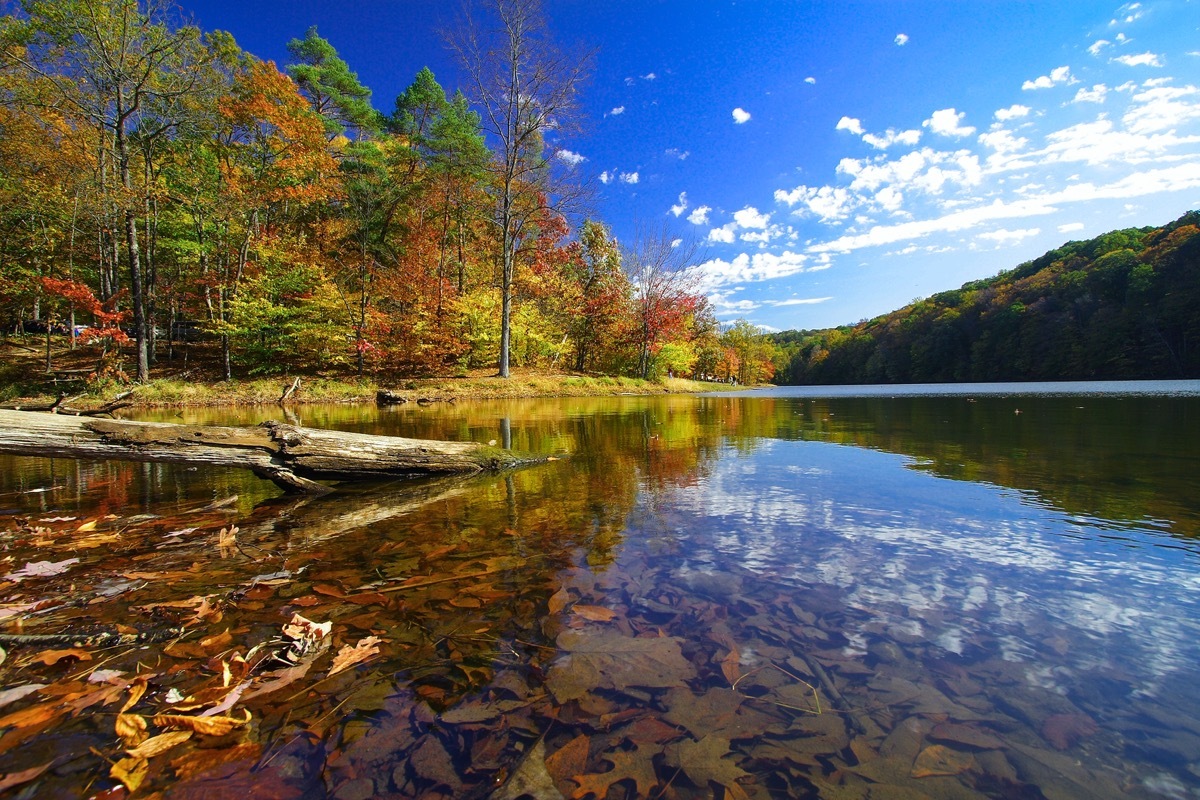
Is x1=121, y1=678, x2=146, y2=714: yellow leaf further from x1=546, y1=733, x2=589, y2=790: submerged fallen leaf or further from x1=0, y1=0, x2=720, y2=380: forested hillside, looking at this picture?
x1=0, y1=0, x2=720, y2=380: forested hillside

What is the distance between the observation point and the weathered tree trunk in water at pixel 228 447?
432cm

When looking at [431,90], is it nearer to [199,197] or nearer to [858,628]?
[199,197]

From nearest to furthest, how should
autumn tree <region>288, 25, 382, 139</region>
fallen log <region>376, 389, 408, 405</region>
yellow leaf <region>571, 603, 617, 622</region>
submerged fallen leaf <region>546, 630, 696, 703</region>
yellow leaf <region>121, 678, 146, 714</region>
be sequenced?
yellow leaf <region>121, 678, 146, 714</region> < submerged fallen leaf <region>546, 630, 696, 703</region> < yellow leaf <region>571, 603, 617, 622</region> < fallen log <region>376, 389, 408, 405</region> < autumn tree <region>288, 25, 382, 139</region>

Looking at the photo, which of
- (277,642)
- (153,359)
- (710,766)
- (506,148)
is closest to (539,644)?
(710,766)

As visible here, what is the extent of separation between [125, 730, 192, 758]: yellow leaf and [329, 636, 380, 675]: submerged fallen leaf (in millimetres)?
462

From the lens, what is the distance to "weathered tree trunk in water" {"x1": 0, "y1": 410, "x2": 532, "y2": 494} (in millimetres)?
4316

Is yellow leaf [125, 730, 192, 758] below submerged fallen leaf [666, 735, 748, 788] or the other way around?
the other way around

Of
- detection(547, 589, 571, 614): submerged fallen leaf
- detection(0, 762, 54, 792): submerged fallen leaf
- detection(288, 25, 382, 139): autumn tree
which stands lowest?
detection(547, 589, 571, 614): submerged fallen leaf

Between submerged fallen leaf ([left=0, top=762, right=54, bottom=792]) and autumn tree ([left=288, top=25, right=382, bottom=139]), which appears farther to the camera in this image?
autumn tree ([left=288, top=25, right=382, bottom=139])

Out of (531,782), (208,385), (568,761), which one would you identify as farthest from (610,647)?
(208,385)

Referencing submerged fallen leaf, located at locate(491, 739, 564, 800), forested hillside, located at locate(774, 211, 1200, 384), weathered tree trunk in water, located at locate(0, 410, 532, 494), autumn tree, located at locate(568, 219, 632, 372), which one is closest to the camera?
submerged fallen leaf, located at locate(491, 739, 564, 800)

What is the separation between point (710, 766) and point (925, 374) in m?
93.0

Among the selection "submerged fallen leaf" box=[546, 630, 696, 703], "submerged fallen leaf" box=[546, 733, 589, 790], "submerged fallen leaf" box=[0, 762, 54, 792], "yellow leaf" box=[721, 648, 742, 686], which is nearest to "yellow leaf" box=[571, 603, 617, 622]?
"submerged fallen leaf" box=[546, 630, 696, 703]

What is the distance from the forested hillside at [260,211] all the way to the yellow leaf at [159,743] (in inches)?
768
